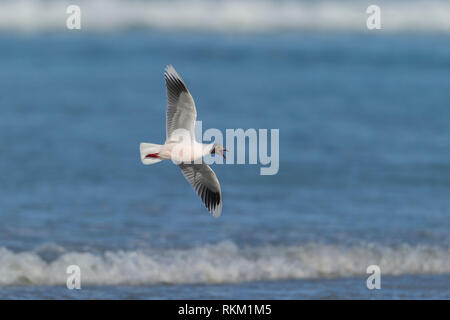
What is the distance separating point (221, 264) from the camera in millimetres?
8883

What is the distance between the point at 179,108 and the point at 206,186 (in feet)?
3.00

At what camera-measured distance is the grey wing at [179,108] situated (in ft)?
23.6

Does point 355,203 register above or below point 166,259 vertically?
above

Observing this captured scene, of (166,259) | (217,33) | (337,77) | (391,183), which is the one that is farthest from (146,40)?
(166,259)

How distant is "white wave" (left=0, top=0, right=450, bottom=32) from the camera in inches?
1236

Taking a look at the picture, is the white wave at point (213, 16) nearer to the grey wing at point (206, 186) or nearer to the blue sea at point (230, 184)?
the blue sea at point (230, 184)

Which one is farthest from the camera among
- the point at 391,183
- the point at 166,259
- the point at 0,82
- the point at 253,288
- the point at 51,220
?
the point at 0,82

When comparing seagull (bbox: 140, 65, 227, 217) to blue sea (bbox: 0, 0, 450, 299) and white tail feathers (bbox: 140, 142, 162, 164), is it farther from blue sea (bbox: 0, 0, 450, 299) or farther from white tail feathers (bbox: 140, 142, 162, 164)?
blue sea (bbox: 0, 0, 450, 299)

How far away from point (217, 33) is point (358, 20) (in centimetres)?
664

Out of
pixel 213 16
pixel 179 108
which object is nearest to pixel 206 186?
pixel 179 108

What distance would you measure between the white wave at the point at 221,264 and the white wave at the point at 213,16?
21683 millimetres

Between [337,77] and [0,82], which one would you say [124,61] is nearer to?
[0,82]

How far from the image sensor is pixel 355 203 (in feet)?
37.2

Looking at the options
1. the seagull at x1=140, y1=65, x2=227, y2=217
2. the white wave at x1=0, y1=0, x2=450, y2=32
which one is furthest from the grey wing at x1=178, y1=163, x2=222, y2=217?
the white wave at x1=0, y1=0, x2=450, y2=32
